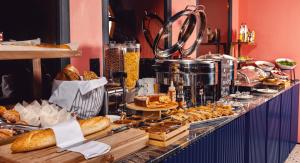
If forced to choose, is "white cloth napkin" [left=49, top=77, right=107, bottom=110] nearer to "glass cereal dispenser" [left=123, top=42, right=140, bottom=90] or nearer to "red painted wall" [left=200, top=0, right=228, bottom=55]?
"glass cereal dispenser" [left=123, top=42, right=140, bottom=90]

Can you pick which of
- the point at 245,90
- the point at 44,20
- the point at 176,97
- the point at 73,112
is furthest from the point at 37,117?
the point at 245,90

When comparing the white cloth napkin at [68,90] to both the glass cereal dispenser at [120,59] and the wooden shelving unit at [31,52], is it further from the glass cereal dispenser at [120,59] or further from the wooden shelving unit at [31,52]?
the glass cereal dispenser at [120,59]

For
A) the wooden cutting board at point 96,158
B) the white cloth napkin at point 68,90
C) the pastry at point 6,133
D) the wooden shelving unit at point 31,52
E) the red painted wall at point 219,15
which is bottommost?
the wooden cutting board at point 96,158

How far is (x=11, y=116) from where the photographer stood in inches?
44.2

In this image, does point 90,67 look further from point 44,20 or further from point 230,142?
point 230,142

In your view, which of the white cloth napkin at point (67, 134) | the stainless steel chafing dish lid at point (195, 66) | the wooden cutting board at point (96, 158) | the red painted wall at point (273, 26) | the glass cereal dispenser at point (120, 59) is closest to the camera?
the wooden cutting board at point (96, 158)

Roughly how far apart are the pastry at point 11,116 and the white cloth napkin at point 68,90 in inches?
6.8

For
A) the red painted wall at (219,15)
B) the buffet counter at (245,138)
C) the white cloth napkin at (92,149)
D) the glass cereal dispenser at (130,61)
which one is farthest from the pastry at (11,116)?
the red painted wall at (219,15)

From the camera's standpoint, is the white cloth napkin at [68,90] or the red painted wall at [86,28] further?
the red painted wall at [86,28]

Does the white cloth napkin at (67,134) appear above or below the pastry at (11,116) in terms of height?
below

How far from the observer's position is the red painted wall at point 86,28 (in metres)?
1.57

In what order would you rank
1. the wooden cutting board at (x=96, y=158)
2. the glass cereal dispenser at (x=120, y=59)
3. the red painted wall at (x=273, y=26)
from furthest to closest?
the red painted wall at (x=273, y=26), the glass cereal dispenser at (x=120, y=59), the wooden cutting board at (x=96, y=158)

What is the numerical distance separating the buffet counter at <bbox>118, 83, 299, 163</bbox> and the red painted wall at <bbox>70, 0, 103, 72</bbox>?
2.17ft

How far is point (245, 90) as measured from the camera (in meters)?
2.71
